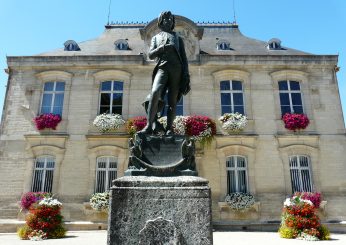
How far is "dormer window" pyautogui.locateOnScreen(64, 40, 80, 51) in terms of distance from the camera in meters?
15.7

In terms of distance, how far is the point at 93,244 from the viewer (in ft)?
24.2

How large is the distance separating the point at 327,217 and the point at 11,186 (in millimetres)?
13130

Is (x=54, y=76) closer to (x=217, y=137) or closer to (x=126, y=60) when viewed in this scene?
(x=126, y=60)

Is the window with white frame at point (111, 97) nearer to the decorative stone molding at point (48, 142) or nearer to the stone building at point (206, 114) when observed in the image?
the stone building at point (206, 114)

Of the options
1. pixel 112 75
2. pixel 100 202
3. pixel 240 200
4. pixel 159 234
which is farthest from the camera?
pixel 112 75

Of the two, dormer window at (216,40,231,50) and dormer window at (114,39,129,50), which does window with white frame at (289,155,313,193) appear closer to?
dormer window at (216,40,231,50)

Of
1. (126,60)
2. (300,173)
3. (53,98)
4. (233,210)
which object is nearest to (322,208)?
(300,173)

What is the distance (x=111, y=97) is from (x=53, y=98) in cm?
272

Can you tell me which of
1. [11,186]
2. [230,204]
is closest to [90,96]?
[11,186]

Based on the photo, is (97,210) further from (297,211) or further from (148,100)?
(148,100)

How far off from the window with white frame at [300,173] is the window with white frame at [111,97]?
807 centimetres

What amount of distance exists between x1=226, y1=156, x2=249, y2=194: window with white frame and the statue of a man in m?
8.56

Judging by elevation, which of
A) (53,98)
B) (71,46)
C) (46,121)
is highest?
(71,46)

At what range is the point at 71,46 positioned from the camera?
51.7ft
